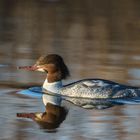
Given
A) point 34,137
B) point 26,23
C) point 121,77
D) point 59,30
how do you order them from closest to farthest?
1. point 34,137
2. point 121,77
3. point 59,30
4. point 26,23

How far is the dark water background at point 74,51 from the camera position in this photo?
10805mm

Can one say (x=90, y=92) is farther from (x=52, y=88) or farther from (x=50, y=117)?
(x=50, y=117)

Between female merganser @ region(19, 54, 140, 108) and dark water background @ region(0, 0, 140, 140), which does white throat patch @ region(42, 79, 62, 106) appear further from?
dark water background @ region(0, 0, 140, 140)

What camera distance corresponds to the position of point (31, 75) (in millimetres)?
15422

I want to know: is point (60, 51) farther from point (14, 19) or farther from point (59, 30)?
point (14, 19)

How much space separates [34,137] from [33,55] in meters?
8.12

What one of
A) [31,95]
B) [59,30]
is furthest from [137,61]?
[59,30]

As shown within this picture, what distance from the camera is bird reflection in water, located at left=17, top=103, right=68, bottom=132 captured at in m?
11.1

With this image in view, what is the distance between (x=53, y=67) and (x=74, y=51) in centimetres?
526

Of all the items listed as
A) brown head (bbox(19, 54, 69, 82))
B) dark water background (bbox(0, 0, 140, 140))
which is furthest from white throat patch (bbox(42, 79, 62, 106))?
dark water background (bbox(0, 0, 140, 140))

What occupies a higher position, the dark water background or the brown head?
the brown head

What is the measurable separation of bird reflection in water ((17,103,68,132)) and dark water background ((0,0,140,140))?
5.0 inches

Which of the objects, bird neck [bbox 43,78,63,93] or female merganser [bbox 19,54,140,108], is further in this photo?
bird neck [bbox 43,78,63,93]

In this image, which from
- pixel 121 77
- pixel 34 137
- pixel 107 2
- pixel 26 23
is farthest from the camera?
pixel 107 2
